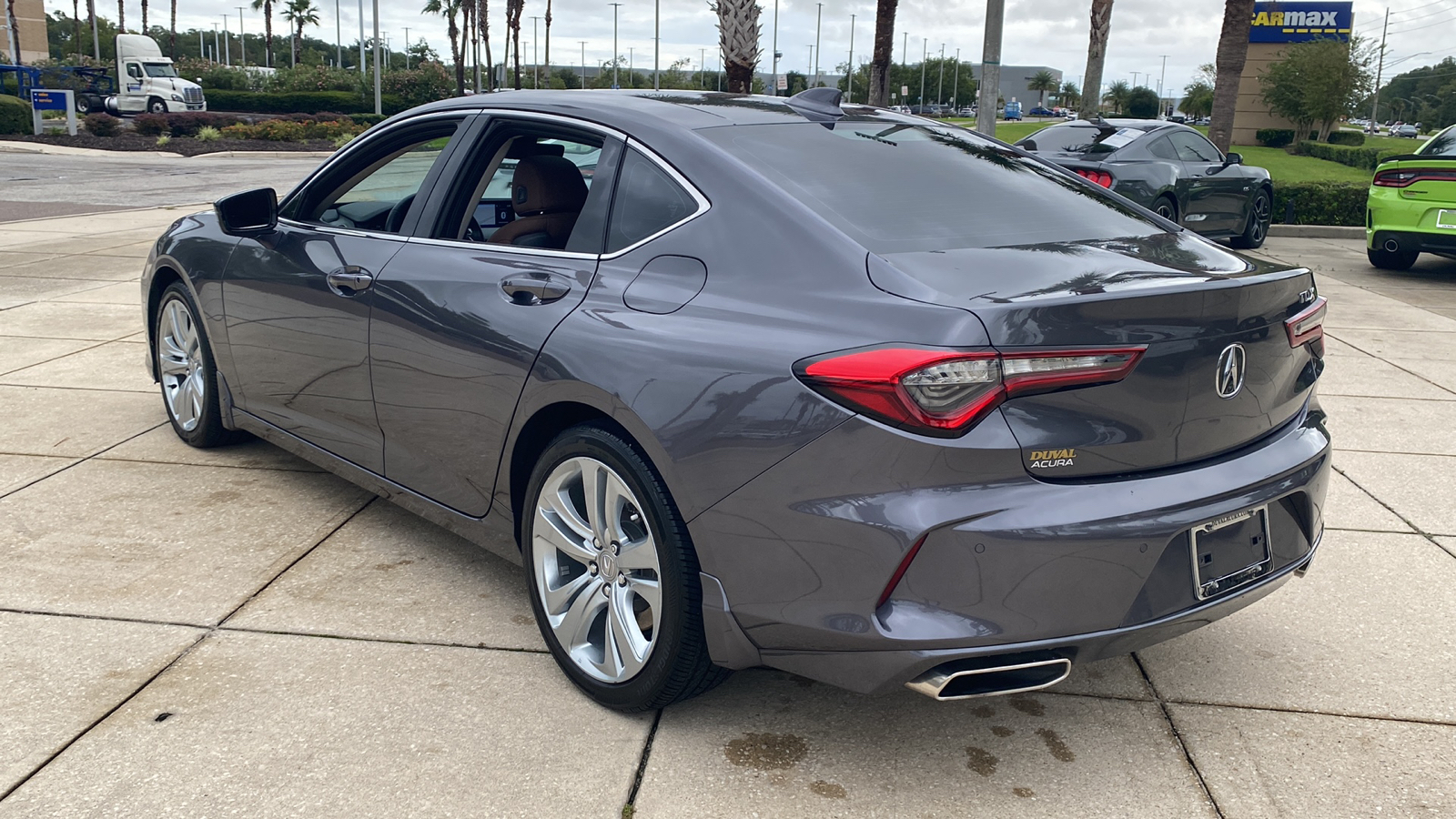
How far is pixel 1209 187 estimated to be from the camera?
13.1m

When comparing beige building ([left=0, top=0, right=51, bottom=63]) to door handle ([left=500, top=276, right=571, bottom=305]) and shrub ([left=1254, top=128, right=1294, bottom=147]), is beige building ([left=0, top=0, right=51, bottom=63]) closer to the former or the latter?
shrub ([left=1254, top=128, right=1294, bottom=147])

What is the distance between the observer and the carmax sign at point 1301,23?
4712 cm

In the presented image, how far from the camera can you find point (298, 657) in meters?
3.39

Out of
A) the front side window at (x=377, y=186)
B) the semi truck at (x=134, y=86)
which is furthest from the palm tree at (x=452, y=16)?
the front side window at (x=377, y=186)

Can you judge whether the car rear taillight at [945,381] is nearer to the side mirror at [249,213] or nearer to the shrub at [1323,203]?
the side mirror at [249,213]

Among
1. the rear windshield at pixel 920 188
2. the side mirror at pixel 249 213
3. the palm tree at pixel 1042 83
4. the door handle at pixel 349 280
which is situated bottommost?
the door handle at pixel 349 280

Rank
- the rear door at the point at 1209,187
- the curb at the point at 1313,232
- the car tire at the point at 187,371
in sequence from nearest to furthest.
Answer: the car tire at the point at 187,371 < the rear door at the point at 1209,187 < the curb at the point at 1313,232

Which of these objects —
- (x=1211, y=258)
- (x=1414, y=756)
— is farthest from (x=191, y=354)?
(x=1414, y=756)

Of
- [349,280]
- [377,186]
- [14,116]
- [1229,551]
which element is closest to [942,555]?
[1229,551]

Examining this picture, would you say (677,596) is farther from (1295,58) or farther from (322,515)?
(1295,58)

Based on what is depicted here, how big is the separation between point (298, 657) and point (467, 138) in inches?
66.2

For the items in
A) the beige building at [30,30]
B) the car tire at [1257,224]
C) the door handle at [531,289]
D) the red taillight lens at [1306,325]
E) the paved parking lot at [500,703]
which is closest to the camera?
the paved parking lot at [500,703]

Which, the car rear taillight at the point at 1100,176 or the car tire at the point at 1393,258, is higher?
the car rear taillight at the point at 1100,176

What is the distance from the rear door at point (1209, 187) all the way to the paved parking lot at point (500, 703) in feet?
29.0
